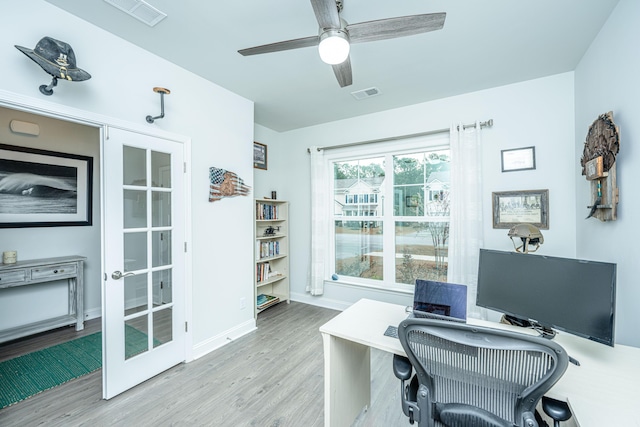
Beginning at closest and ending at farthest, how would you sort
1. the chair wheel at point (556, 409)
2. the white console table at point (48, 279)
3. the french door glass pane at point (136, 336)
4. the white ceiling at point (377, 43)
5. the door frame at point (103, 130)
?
1. the chair wheel at point (556, 409)
2. the door frame at point (103, 130)
3. the white ceiling at point (377, 43)
4. the french door glass pane at point (136, 336)
5. the white console table at point (48, 279)

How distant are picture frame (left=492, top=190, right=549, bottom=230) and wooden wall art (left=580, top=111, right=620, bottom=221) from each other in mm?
665

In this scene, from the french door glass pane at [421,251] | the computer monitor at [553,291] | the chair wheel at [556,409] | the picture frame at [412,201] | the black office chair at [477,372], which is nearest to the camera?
the black office chair at [477,372]

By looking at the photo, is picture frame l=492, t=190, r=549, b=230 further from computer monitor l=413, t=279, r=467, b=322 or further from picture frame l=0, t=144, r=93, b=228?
picture frame l=0, t=144, r=93, b=228

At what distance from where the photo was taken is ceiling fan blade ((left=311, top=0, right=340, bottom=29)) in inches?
52.4

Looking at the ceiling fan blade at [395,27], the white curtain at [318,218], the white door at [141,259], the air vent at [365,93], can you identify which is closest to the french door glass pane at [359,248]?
the white curtain at [318,218]

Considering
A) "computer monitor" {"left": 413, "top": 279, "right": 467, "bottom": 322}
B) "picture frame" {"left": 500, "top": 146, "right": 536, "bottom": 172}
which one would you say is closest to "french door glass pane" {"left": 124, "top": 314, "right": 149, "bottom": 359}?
"computer monitor" {"left": 413, "top": 279, "right": 467, "bottom": 322}

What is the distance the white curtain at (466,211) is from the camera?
9.64 ft

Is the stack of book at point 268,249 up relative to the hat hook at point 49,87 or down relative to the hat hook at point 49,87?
down

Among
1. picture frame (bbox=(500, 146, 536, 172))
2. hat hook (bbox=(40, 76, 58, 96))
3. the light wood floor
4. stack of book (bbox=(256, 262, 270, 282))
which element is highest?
hat hook (bbox=(40, 76, 58, 96))

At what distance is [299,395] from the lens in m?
2.15

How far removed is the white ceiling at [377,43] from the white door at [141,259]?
2.65 feet

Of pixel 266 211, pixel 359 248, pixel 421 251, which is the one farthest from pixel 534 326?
pixel 266 211

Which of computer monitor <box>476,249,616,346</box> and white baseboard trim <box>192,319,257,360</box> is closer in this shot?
computer monitor <box>476,249,616,346</box>

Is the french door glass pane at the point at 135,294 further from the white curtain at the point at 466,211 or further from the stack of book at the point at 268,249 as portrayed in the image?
the white curtain at the point at 466,211
